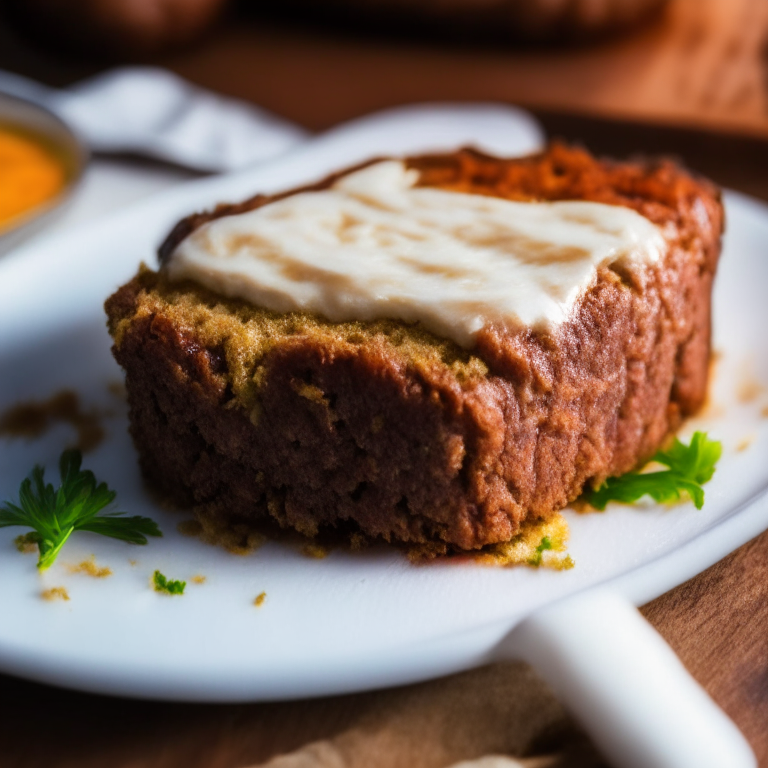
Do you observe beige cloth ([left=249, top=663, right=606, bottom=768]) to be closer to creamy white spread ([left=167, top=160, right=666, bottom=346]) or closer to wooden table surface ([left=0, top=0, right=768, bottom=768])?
wooden table surface ([left=0, top=0, right=768, bottom=768])

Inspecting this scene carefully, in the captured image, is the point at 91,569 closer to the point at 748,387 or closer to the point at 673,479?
the point at 673,479

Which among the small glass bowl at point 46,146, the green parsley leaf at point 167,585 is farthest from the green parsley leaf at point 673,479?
the small glass bowl at point 46,146

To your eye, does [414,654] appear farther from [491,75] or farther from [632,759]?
[491,75]

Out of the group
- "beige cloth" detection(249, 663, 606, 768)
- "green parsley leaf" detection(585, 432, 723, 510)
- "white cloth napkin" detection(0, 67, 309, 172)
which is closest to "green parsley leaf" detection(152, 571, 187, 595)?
"beige cloth" detection(249, 663, 606, 768)

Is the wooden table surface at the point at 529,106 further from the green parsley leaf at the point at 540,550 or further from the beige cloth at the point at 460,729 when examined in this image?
the green parsley leaf at the point at 540,550

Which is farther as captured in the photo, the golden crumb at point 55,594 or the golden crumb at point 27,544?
the golden crumb at point 27,544
